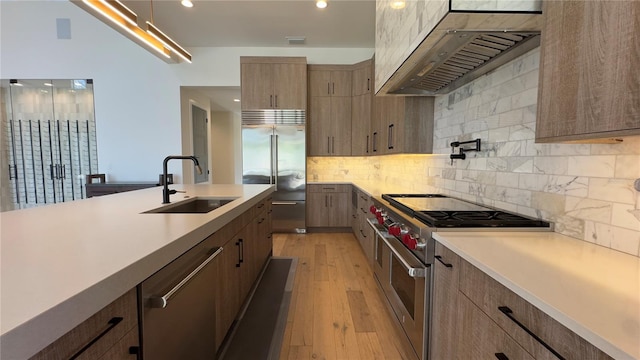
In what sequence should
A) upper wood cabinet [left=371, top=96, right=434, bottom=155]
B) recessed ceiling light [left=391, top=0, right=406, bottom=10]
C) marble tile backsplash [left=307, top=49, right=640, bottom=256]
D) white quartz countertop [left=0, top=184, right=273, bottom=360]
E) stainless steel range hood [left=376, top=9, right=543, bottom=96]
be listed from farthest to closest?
upper wood cabinet [left=371, top=96, right=434, bottom=155]
recessed ceiling light [left=391, top=0, right=406, bottom=10]
stainless steel range hood [left=376, top=9, right=543, bottom=96]
marble tile backsplash [left=307, top=49, right=640, bottom=256]
white quartz countertop [left=0, top=184, right=273, bottom=360]

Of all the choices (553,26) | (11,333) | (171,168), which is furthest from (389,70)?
(171,168)

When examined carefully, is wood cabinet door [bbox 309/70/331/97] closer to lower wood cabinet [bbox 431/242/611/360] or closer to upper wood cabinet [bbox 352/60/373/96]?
upper wood cabinet [bbox 352/60/373/96]

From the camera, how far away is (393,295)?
6.68 ft

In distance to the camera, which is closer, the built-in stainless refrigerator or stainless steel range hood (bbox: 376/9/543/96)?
stainless steel range hood (bbox: 376/9/543/96)

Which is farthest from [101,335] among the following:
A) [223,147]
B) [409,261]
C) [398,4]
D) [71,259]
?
[223,147]

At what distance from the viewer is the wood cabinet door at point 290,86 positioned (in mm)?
4426

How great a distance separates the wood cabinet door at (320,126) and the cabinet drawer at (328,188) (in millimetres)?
558

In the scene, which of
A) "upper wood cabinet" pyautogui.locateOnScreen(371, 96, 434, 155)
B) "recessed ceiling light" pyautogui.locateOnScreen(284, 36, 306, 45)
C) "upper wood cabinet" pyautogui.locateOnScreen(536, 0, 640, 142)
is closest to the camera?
"upper wood cabinet" pyautogui.locateOnScreen(536, 0, 640, 142)

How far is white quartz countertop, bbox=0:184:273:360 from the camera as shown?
0.53m

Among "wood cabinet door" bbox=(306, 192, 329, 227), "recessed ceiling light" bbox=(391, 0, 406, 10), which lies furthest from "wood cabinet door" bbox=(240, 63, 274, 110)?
"recessed ceiling light" bbox=(391, 0, 406, 10)

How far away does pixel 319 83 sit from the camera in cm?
464

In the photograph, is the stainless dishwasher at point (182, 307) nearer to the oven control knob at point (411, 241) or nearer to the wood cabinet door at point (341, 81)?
the oven control knob at point (411, 241)

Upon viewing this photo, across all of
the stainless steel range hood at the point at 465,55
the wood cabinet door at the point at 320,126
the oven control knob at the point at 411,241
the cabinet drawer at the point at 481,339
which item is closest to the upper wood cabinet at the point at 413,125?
the stainless steel range hood at the point at 465,55

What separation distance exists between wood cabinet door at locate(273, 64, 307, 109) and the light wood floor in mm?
2367
